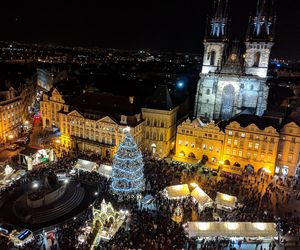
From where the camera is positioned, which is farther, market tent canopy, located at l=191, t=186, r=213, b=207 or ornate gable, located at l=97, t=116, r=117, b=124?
ornate gable, located at l=97, t=116, r=117, b=124

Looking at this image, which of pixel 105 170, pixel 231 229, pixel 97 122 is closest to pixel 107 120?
pixel 97 122

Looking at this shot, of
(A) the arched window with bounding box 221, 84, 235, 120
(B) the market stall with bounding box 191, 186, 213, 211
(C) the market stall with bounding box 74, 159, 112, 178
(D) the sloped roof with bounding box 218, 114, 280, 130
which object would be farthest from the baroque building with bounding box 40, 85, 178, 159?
(B) the market stall with bounding box 191, 186, 213, 211

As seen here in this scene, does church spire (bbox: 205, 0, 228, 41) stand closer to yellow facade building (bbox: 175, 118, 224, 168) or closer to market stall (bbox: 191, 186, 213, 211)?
yellow facade building (bbox: 175, 118, 224, 168)

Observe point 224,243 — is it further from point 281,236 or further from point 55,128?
point 55,128

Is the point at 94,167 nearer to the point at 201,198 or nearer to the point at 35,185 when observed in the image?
the point at 35,185

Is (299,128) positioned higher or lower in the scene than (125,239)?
higher

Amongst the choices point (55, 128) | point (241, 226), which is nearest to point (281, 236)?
point (241, 226)
